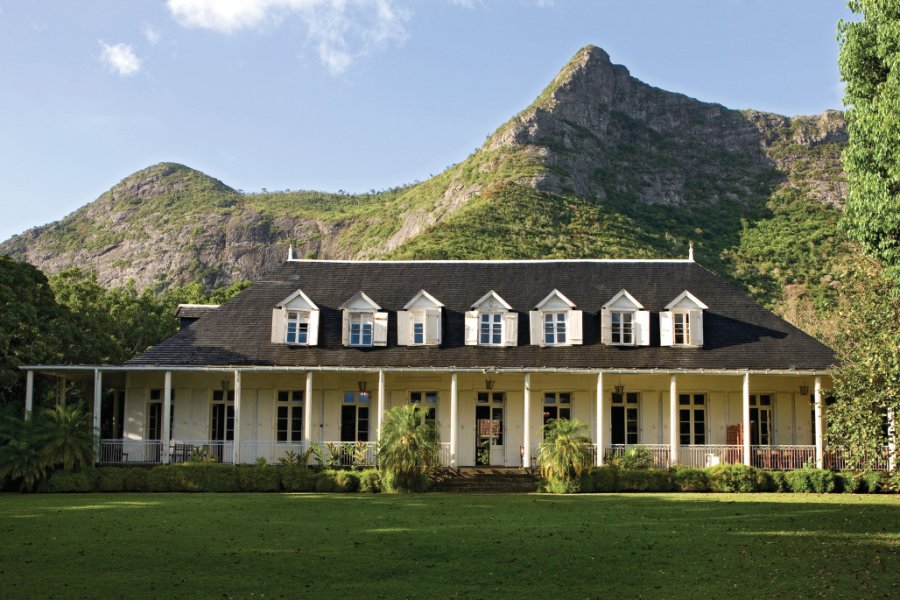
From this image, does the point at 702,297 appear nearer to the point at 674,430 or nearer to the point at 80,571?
the point at 674,430

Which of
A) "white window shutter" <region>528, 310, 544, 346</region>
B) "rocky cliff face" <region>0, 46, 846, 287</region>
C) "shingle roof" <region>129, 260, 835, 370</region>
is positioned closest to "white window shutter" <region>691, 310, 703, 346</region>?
"shingle roof" <region>129, 260, 835, 370</region>

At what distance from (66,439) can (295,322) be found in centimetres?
864

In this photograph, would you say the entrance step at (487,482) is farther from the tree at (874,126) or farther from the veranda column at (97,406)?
the tree at (874,126)

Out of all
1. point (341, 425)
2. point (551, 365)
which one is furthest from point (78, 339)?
point (551, 365)

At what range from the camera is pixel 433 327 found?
3378 centimetres

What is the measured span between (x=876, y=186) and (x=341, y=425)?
1891 centimetres

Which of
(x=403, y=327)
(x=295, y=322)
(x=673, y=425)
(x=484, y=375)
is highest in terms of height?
(x=295, y=322)

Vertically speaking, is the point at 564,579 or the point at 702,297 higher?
the point at 702,297

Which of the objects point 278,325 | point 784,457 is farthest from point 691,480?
point 278,325

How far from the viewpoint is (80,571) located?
14.7m

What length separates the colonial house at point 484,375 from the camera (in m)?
32.7

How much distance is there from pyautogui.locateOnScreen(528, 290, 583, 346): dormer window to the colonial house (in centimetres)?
5

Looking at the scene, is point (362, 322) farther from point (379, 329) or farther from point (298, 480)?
point (298, 480)

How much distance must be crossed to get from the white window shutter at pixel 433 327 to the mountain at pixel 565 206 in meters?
29.4
